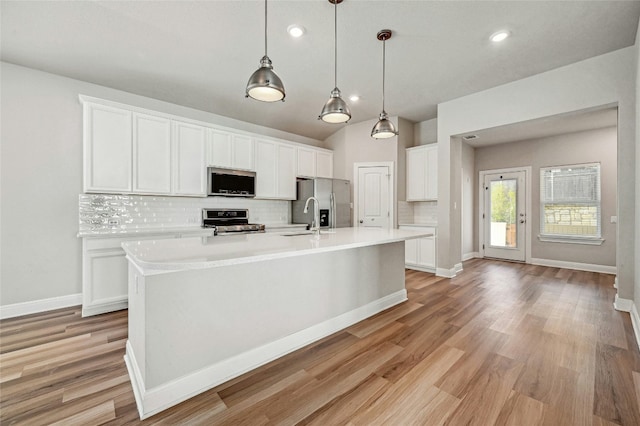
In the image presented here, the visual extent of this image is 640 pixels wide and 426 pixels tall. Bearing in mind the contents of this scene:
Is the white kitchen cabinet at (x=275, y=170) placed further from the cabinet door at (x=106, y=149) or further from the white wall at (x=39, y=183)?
the white wall at (x=39, y=183)

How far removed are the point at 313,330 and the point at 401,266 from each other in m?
1.57

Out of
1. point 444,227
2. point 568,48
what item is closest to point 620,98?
point 568,48

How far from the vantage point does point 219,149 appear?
14.1ft

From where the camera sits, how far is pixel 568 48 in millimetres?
3244

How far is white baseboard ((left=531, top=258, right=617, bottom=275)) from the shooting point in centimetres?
515

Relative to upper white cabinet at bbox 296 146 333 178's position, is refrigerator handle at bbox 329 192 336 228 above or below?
below

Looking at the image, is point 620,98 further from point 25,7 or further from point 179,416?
point 25,7

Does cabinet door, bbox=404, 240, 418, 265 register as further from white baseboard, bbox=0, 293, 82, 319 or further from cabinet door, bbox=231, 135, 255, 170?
white baseboard, bbox=0, 293, 82, 319

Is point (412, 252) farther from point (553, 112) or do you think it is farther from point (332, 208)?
point (553, 112)

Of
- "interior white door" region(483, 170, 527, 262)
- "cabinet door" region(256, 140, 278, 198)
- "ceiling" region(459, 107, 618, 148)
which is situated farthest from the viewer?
"interior white door" region(483, 170, 527, 262)

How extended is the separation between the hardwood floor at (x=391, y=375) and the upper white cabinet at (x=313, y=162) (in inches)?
128

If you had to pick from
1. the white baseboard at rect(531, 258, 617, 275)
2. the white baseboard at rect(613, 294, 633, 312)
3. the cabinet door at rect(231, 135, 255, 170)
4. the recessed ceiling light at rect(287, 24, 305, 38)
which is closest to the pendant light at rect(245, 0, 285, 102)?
the recessed ceiling light at rect(287, 24, 305, 38)

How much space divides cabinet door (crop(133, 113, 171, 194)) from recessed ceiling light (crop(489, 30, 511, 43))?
412cm

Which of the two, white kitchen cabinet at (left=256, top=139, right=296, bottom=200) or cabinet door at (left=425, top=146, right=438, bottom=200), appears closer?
white kitchen cabinet at (left=256, top=139, right=296, bottom=200)
